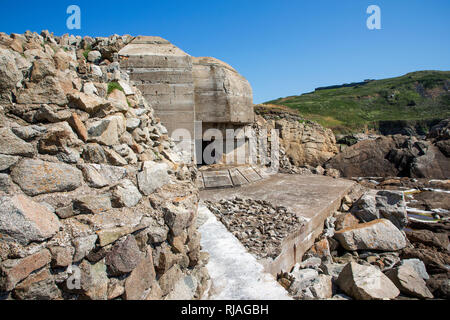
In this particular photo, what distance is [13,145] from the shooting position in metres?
1.59

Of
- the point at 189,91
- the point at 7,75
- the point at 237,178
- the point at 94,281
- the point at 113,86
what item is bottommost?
the point at 237,178

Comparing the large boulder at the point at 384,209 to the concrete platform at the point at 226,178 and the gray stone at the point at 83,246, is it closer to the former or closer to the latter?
the concrete platform at the point at 226,178

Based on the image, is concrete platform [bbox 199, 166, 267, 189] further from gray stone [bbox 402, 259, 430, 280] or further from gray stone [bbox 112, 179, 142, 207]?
gray stone [bbox 112, 179, 142, 207]

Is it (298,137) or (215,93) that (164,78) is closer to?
(215,93)

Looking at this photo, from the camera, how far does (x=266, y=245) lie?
3.76 meters

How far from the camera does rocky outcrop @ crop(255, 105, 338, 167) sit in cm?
1244

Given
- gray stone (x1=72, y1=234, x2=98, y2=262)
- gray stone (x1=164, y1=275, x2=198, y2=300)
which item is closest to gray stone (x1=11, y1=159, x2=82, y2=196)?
gray stone (x1=72, y1=234, x2=98, y2=262)

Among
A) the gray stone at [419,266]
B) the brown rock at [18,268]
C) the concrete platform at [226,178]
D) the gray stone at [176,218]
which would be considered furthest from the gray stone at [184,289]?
the concrete platform at [226,178]

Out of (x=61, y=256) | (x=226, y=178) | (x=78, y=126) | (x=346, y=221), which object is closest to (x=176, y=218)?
(x=61, y=256)

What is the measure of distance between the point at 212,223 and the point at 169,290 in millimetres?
1832

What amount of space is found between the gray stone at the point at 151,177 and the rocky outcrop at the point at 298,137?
9.79m

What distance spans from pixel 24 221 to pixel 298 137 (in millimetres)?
12510

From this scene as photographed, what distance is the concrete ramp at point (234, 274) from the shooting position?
2154 mm
